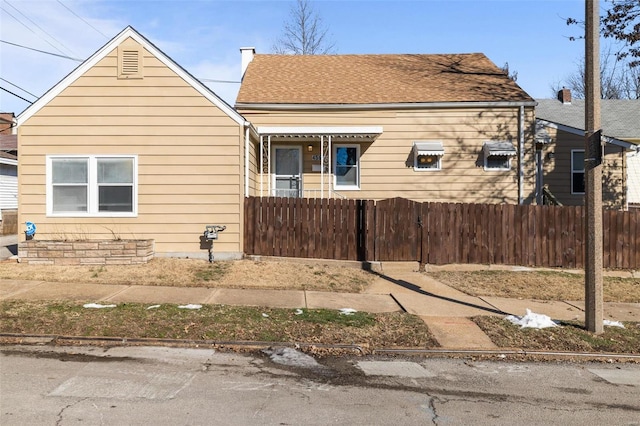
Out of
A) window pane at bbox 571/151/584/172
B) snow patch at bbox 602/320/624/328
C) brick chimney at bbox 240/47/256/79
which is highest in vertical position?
brick chimney at bbox 240/47/256/79

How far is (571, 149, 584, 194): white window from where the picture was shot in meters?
17.8

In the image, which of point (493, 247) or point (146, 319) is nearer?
point (146, 319)

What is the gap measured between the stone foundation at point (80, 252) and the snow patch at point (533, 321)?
785cm

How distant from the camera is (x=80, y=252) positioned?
11102mm

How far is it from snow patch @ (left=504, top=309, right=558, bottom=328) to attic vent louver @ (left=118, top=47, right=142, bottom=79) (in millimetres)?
9866

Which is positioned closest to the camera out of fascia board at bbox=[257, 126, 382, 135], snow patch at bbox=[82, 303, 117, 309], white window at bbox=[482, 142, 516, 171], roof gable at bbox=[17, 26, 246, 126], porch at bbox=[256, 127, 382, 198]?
snow patch at bbox=[82, 303, 117, 309]

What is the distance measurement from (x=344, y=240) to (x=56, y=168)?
716cm

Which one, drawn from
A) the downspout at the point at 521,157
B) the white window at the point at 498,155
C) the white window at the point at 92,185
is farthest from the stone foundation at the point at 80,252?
the downspout at the point at 521,157

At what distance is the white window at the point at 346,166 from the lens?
15.6m

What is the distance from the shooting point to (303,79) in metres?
17.1

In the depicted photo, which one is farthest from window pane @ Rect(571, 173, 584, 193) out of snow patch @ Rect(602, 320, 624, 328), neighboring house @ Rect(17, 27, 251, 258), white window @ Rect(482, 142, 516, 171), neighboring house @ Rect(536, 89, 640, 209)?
neighboring house @ Rect(17, 27, 251, 258)

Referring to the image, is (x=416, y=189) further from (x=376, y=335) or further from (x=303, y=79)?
(x=376, y=335)

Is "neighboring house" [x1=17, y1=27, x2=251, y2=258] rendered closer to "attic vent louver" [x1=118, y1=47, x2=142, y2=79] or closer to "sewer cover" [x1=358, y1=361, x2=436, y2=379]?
"attic vent louver" [x1=118, y1=47, x2=142, y2=79]

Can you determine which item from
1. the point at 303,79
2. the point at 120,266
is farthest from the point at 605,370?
the point at 303,79
